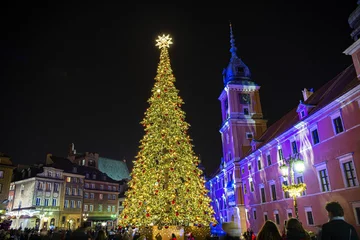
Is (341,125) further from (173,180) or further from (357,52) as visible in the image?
(173,180)

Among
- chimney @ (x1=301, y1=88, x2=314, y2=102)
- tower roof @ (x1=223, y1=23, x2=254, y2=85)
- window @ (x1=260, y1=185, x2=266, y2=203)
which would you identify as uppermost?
tower roof @ (x1=223, y1=23, x2=254, y2=85)

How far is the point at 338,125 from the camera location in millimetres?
20297

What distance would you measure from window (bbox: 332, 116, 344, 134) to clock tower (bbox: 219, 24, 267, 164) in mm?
21797

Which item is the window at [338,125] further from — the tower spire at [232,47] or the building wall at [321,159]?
the tower spire at [232,47]

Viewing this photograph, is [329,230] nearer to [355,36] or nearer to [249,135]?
[355,36]

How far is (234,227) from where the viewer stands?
4996mm

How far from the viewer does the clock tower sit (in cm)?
4312

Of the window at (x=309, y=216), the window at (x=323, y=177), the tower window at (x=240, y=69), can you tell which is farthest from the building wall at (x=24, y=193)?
the window at (x=323, y=177)

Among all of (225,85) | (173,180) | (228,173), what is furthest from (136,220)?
(225,85)

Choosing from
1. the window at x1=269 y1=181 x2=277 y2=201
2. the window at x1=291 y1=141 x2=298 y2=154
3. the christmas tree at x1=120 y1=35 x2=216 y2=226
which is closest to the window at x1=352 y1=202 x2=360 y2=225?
the window at x1=291 y1=141 x2=298 y2=154

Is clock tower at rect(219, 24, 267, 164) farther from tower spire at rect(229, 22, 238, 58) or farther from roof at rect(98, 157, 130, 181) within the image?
roof at rect(98, 157, 130, 181)

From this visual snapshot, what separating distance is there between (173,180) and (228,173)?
3176 centimetres

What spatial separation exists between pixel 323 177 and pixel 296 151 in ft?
14.2

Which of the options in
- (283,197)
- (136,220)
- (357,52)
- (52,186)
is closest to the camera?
(136,220)
